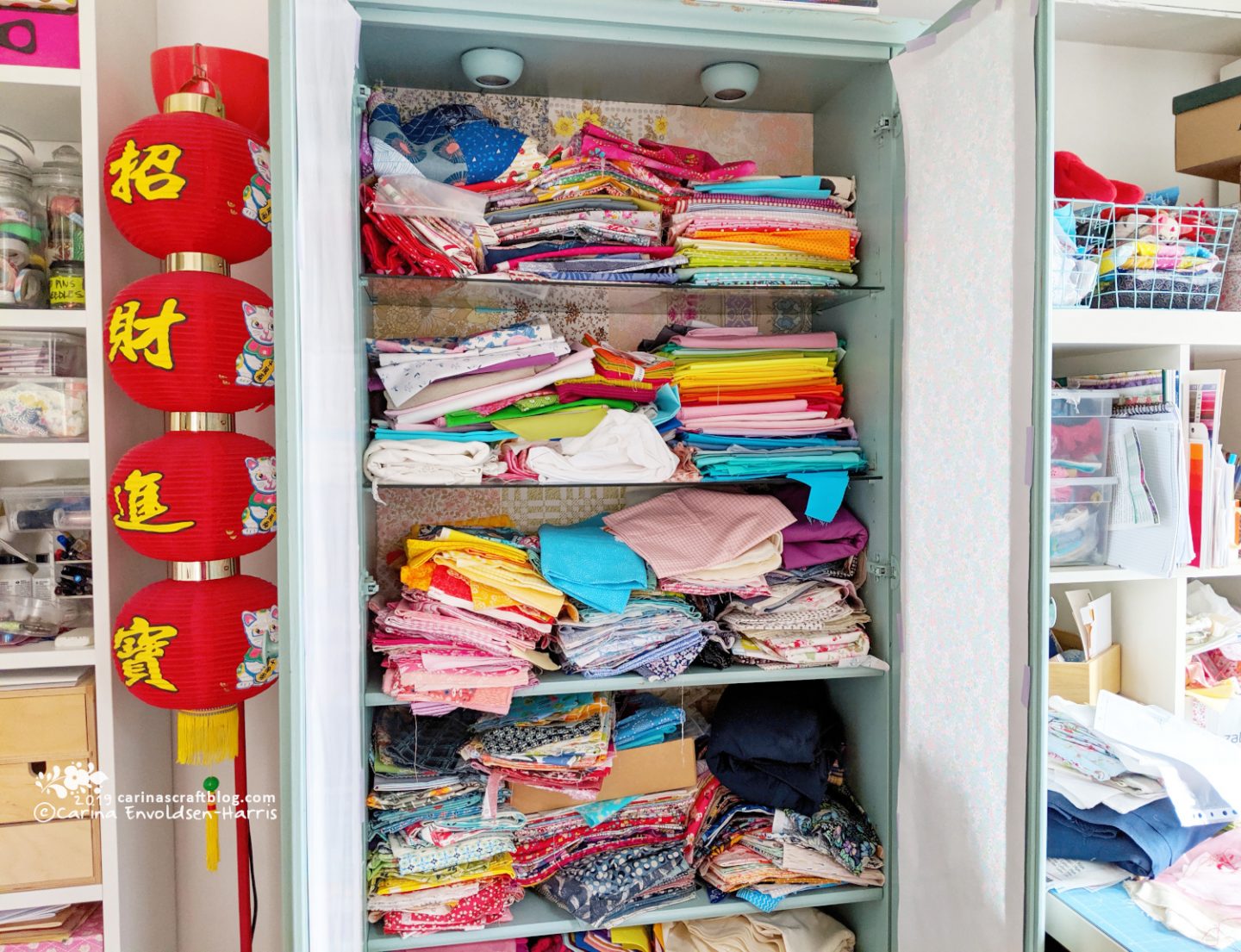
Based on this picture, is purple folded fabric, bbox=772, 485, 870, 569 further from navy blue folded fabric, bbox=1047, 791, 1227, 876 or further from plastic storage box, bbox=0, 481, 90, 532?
plastic storage box, bbox=0, 481, 90, 532

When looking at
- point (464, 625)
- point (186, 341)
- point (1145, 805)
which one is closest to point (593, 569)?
A: point (464, 625)

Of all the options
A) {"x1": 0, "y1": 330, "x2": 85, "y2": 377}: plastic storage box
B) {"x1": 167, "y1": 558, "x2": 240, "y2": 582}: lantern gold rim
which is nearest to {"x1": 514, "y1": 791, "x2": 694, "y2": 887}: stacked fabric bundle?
{"x1": 167, "y1": 558, "x2": 240, "y2": 582}: lantern gold rim

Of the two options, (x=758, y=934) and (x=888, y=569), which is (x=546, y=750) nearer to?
(x=758, y=934)

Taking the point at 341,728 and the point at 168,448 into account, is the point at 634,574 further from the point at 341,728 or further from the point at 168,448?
the point at 168,448

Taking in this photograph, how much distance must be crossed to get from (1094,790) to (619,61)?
5.45 feet

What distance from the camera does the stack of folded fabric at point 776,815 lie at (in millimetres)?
1628

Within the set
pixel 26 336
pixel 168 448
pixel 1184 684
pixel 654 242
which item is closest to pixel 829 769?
pixel 1184 684

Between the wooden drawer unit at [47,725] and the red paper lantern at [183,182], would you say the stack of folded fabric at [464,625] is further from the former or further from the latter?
the red paper lantern at [183,182]

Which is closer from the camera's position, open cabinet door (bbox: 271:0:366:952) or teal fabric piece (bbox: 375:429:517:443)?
open cabinet door (bbox: 271:0:366:952)

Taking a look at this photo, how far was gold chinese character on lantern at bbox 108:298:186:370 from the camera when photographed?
1.31 metres

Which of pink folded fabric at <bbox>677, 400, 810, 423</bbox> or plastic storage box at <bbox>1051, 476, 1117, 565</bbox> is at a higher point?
pink folded fabric at <bbox>677, 400, 810, 423</bbox>

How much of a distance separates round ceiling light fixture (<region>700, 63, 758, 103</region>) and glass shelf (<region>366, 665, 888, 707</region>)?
114cm

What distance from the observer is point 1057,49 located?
2012mm

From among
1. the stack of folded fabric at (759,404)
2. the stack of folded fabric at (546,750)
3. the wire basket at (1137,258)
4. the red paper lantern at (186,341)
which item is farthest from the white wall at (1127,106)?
the red paper lantern at (186,341)
